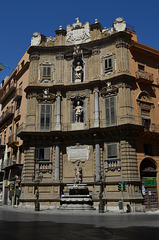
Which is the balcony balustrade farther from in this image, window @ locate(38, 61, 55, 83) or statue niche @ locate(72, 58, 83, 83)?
window @ locate(38, 61, 55, 83)

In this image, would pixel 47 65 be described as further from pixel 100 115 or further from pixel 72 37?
pixel 100 115

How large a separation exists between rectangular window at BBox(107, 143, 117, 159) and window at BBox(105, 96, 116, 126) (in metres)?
2.25

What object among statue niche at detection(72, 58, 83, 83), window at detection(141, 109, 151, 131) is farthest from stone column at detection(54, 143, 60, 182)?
window at detection(141, 109, 151, 131)

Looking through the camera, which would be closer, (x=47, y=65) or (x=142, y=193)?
(x=142, y=193)

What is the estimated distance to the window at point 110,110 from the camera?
26578 millimetres

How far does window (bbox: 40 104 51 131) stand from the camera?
28.5 metres

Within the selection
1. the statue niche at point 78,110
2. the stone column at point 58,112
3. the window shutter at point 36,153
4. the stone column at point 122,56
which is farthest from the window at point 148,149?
the window shutter at point 36,153

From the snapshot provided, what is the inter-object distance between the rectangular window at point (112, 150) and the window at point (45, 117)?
7069 mm

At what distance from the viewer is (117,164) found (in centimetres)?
2497

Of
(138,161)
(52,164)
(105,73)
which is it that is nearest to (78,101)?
(105,73)

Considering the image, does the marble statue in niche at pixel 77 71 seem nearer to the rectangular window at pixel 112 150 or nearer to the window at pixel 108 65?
the window at pixel 108 65

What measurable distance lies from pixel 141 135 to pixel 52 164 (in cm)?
962

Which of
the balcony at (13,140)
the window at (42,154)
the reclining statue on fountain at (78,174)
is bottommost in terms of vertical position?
the reclining statue on fountain at (78,174)

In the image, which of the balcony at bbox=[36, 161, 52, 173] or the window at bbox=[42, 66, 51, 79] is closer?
the balcony at bbox=[36, 161, 52, 173]
